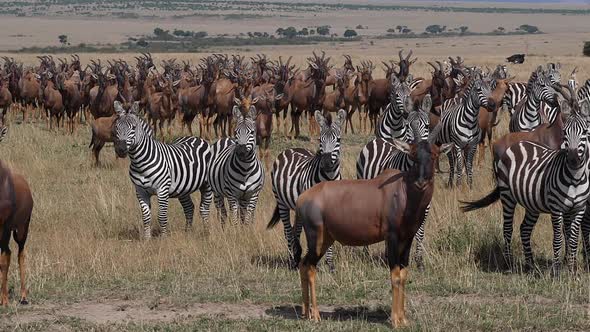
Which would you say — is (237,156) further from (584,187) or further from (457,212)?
(584,187)

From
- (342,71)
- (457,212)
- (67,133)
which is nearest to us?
(457,212)

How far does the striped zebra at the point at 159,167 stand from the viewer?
12062 millimetres

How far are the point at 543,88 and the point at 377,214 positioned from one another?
775 cm

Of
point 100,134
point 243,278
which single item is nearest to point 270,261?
point 243,278

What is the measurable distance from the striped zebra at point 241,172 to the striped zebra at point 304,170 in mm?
852

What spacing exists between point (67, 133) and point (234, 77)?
13.9 ft

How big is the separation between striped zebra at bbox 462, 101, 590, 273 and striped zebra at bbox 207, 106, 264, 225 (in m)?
2.72

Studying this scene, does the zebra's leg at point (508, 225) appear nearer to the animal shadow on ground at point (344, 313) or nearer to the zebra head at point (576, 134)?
the zebra head at point (576, 134)

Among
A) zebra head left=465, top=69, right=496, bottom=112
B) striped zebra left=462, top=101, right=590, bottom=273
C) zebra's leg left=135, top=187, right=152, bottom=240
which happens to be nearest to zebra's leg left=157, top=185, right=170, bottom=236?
zebra's leg left=135, top=187, right=152, bottom=240

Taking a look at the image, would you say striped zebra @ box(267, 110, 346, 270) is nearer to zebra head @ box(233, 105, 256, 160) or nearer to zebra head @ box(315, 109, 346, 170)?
zebra head @ box(315, 109, 346, 170)

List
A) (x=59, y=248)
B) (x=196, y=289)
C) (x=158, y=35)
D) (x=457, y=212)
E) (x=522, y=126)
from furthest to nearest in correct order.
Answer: (x=158, y=35) < (x=522, y=126) < (x=457, y=212) < (x=59, y=248) < (x=196, y=289)

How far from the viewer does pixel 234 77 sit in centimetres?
2514

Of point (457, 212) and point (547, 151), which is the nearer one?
point (547, 151)

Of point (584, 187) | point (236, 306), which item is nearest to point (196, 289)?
point (236, 306)
